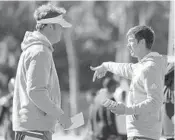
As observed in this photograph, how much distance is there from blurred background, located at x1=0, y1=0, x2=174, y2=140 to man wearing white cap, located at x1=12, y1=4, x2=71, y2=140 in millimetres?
26419

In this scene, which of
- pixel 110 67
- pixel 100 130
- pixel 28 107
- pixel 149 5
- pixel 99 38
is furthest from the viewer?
pixel 99 38

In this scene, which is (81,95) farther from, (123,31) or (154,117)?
(154,117)

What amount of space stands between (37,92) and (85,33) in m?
35.5

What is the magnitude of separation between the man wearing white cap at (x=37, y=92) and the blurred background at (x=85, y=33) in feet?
86.7

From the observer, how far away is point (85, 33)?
1586 inches

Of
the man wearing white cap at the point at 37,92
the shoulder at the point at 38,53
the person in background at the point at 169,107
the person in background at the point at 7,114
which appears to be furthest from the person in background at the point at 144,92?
the person in background at the point at 7,114

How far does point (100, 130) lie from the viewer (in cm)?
1085

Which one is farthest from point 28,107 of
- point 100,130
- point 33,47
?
point 100,130

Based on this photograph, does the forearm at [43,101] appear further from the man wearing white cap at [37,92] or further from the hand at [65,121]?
the hand at [65,121]

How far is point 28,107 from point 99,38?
36.1 meters

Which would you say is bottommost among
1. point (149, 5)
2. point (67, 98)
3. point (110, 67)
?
point (67, 98)

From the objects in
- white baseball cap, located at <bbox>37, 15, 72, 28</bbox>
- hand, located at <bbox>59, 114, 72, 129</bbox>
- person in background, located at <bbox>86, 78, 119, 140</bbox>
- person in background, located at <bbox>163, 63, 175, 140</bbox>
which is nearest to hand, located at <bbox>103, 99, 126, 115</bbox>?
hand, located at <bbox>59, 114, 72, 129</bbox>

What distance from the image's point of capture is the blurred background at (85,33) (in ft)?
116

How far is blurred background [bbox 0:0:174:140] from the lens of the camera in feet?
116
